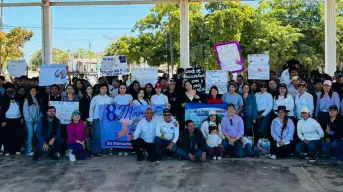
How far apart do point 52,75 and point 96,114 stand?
152 centimetres

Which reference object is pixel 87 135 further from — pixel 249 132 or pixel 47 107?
pixel 249 132

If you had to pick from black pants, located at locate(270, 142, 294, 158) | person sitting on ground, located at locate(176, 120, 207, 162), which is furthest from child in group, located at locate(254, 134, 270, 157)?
person sitting on ground, located at locate(176, 120, 207, 162)

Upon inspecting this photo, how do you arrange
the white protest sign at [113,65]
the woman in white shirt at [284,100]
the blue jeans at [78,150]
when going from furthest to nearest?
the white protest sign at [113,65] < the woman in white shirt at [284,100] < the blue jeans at [78,150]

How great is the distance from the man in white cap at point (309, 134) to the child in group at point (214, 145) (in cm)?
→ 144

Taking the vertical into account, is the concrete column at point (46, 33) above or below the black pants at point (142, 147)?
above

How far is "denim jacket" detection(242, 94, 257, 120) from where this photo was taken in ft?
26.3

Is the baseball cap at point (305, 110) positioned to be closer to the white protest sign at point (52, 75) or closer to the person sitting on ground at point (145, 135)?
the person sitting on ground at point (145, 135)

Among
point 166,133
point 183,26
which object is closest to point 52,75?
point 166,133

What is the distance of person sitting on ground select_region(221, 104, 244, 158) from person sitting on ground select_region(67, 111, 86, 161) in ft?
8.82

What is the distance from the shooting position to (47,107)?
335 inches

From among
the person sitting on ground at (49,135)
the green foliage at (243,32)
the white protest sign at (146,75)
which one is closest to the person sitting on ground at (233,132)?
the white protest sign at (146,75)

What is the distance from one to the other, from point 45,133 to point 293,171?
4.59 metres

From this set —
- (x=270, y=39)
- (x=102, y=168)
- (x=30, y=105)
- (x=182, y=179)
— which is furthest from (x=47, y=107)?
(x=270, y=39)

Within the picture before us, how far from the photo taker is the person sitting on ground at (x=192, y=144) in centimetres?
747
